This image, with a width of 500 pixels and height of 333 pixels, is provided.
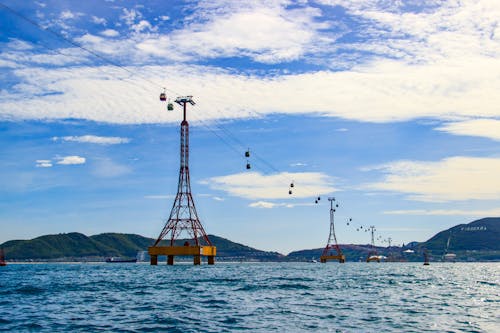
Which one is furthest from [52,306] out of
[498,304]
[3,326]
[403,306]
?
[498,304]

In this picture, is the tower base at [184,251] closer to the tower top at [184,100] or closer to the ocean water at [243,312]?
the tower top at [184,100]

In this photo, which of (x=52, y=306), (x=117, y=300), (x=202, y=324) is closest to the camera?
(x=202, y=324)

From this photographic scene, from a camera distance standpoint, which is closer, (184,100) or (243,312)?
(243,312)

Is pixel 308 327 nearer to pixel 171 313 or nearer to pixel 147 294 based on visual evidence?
pixel 171 313

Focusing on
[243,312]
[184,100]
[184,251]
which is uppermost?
[184,100]

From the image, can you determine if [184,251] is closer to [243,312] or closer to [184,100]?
[184,100]

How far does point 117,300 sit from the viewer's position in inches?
1684

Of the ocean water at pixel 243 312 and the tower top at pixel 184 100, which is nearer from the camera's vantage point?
the ocean water at pixel 243 312

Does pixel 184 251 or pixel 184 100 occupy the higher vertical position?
pixel 184 100

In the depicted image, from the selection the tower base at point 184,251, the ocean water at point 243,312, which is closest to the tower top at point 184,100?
the tower base at point 184,251

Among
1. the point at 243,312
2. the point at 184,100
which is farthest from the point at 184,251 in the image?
the point at 243,312

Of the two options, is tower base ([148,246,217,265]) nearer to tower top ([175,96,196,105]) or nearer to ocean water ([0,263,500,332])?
tower top ([175,96,196,105])

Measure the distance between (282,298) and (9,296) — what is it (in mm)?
22901

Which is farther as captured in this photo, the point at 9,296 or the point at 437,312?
the point at 9,296
